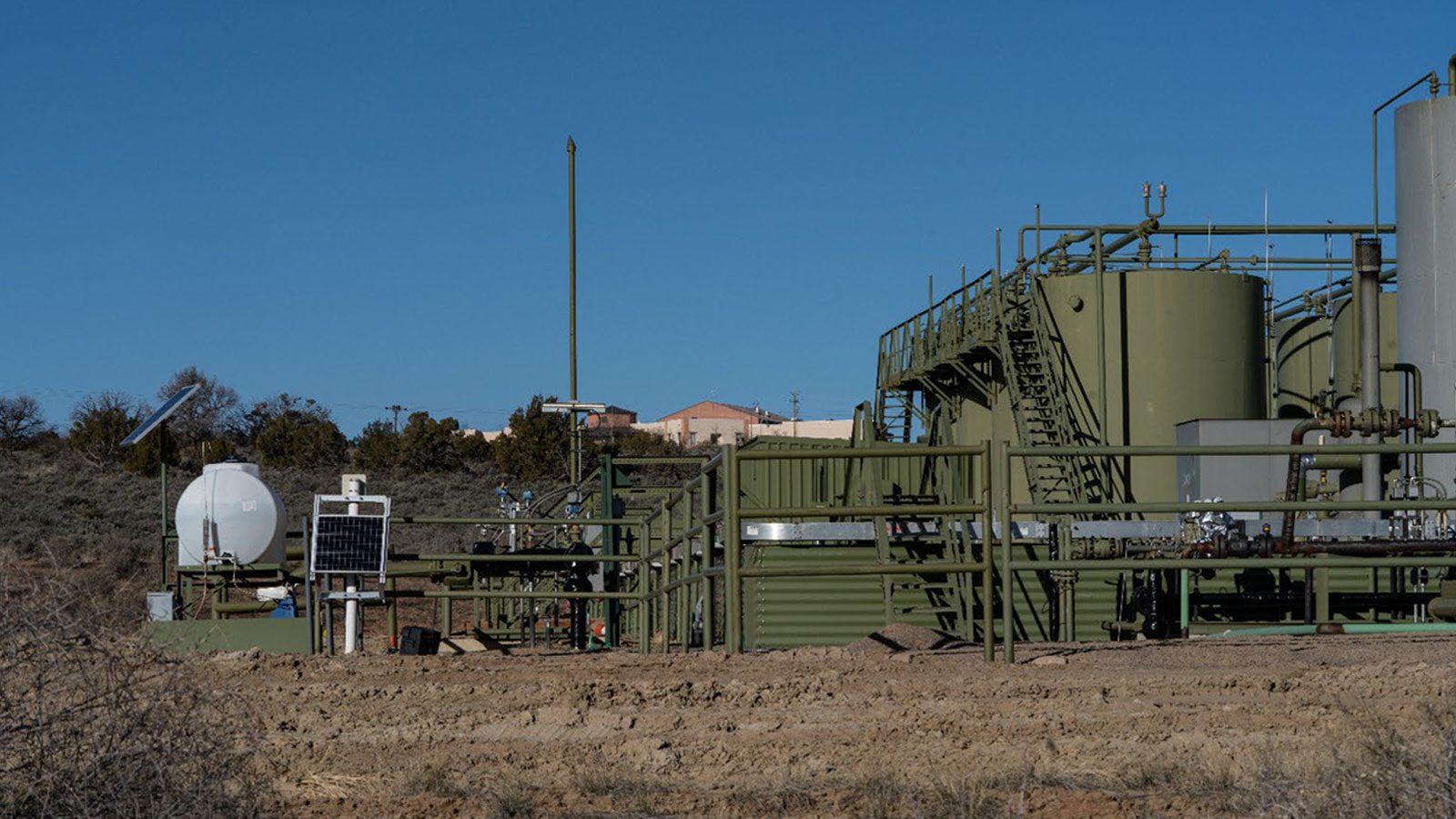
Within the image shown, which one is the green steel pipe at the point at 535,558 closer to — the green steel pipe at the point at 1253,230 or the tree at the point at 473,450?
the green steel pipe at the point at 1253,230

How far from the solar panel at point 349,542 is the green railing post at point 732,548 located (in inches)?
195

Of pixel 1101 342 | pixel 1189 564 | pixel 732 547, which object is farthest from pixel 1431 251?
pixel 732 547

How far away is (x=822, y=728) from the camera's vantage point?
806 cm

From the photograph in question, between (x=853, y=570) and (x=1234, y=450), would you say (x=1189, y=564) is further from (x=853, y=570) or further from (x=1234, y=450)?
(x=853, y=570)

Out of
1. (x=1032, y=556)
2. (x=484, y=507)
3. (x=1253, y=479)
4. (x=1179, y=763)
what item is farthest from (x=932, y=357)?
(x=1179, y=763)

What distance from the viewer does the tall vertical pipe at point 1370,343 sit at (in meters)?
21.3

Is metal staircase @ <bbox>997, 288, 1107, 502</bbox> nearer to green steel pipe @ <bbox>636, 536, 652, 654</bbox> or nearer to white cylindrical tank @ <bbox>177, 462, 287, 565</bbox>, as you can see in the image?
green steel pipe @ <bbox>636, 536, 652, 654</bbox>

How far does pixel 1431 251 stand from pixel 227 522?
46.3ft

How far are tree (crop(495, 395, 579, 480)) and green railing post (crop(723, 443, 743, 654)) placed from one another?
1850 inches

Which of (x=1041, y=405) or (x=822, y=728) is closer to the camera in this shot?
(x=822, y=728)

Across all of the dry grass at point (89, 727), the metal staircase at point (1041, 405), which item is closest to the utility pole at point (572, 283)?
the metal staircase at point (1041, 405)

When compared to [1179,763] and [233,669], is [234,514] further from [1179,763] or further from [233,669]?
[1179,763]

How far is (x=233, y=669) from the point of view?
10.1 meters

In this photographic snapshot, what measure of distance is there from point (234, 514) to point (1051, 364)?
40.9ft
